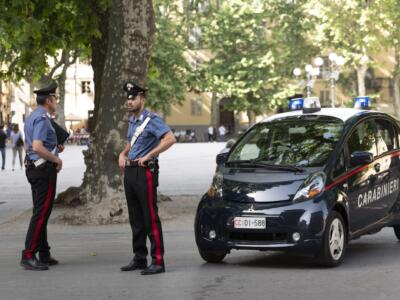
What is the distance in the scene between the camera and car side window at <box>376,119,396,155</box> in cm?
1114

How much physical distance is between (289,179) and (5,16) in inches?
357

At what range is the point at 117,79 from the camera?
15672mm

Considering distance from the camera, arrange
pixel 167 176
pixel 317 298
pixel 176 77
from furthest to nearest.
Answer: pixel 176 77 → pixel 167 176 → pixel 317 298

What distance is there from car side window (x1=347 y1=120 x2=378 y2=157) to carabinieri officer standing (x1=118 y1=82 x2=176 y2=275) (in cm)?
214

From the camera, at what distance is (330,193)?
31.9 feet

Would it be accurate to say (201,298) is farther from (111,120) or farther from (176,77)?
(176,77)

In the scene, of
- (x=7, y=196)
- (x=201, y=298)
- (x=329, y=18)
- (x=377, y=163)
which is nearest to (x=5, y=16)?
(x=7, y=196)

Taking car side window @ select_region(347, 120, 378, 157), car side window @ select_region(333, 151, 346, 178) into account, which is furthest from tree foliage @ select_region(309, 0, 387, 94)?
car side window @ select_region(333, 151, 346, 178)

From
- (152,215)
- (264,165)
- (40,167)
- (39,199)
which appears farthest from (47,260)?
(264,165)

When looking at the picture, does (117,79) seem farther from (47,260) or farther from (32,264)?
(32,264)

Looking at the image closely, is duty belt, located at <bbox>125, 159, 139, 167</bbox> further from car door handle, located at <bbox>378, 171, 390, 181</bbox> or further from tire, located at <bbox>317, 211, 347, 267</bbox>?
car door handle, located at <bbox>378, 171, 390, 181</bbox>

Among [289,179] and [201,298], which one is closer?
[201,298]

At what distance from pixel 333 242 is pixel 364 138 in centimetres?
158

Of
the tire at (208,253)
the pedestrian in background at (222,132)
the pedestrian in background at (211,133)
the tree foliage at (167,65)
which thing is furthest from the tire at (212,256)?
the pedestrian in background at (222,132)
